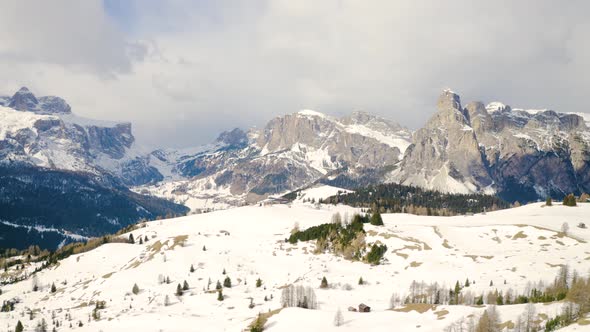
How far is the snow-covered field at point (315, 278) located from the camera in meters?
102

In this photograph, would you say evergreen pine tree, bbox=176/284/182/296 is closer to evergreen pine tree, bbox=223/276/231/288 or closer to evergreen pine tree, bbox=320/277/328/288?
evergreen pine tree, bbox=223/276/231/288

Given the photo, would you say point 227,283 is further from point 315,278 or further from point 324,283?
point 324,283

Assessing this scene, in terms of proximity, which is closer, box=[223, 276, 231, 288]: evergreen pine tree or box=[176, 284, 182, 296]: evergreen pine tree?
box=[176, 284, 182, 296]: evergreen pine tree

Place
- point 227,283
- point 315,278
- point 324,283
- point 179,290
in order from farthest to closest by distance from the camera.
Result: point 227,283
point 179,290
point 315,278
point 324,283

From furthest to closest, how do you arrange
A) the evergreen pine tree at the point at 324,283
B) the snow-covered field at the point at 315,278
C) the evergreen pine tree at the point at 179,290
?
the evergreen pine tree at the point at 179,290
the evergreen pine tree at the point at 324,283
the snow-covered field at the point at 315,278

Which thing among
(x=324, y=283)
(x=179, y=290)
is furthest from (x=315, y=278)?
(x=179, y=290)

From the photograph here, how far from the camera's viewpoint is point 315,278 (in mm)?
142500

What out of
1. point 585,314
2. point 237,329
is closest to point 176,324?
point 237,329

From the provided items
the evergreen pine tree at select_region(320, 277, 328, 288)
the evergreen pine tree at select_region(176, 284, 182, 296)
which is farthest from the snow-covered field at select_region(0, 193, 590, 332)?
the evergreen pine tree at select_region(320, 277, 328, 288)

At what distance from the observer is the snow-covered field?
334 feet

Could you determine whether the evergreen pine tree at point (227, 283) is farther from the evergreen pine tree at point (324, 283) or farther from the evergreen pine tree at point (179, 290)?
the evergreen pine tree at point (324, 283)

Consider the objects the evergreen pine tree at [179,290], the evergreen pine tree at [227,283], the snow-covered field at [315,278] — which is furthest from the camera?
the evergreen pine tree at [227,283]

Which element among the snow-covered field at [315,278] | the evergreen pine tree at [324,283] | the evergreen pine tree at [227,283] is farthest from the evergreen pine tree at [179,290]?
the evergreen pine tree at [324,283]

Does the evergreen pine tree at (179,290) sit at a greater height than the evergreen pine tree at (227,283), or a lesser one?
lesser
